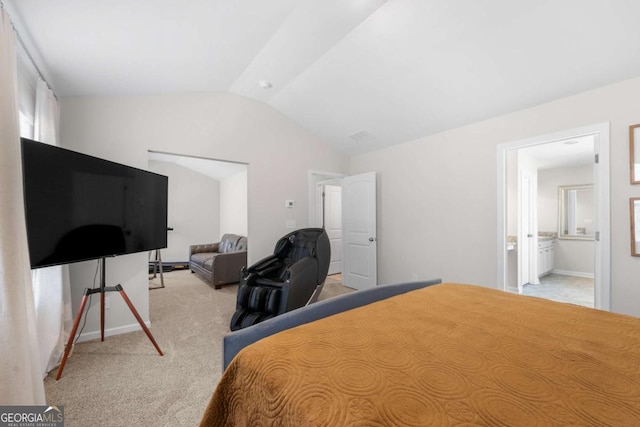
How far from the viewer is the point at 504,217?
296 cm

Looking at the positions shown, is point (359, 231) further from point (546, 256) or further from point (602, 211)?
point (546, 256)

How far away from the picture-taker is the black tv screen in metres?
1.53

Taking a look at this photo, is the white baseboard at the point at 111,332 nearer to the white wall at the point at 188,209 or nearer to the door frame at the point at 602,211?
the white wall at the point at 188,209

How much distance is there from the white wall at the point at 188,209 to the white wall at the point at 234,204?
25 centimetres

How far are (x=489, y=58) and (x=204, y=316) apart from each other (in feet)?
13.2

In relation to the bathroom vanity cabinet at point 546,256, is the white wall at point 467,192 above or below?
above

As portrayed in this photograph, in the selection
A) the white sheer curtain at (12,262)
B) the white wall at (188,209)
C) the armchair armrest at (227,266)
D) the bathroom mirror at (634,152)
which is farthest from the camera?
the white wall at (188,209)

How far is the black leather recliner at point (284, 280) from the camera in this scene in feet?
8.68

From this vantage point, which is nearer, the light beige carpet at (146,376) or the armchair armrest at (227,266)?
the light beige carpet at (146,376)

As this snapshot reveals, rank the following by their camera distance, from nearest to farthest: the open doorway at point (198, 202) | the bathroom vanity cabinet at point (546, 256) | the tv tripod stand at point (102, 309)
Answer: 1. the tv tripod stand at point (102, 309)
2. the bathroom vanity cabinet at point (546, 256)
3. the open doorway at point (198, 202)

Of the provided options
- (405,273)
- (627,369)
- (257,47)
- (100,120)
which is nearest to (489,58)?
(257,47)

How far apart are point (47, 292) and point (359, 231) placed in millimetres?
3698

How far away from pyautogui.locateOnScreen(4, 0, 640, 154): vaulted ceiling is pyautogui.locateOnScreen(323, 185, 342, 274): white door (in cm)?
272

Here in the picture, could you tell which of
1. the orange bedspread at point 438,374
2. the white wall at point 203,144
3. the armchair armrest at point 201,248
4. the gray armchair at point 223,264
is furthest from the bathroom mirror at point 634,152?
the armchair armrest at point 201,248
